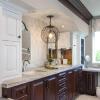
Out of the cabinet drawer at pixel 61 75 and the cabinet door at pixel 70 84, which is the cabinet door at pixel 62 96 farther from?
the cabinet drawer at pixel 61 75

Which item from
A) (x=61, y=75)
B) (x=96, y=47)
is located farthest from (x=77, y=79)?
(x=96, y=47)

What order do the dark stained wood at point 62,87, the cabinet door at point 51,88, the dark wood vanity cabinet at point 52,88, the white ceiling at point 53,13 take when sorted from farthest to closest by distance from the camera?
1. the dark stained wood at point 62,87
2. the cabinet door at point 51,88
3. the white ceiling at point 53,13
4. the dark wood vanity cabinet at point 52,88

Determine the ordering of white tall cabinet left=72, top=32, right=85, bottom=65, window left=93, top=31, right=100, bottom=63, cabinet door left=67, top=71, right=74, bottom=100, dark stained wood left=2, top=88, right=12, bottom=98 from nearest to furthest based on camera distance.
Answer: dark stained wood left=2, top=88, right=12, bottom=98 < cabinet door left=67, top=71, right=74, bottom=100 < white tall cabinet left=72, top=32, right=85, bottom=65 < window left=93, top=31, right=100, bottom=63

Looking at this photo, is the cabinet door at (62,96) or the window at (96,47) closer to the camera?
the cabinet door at (62,96)

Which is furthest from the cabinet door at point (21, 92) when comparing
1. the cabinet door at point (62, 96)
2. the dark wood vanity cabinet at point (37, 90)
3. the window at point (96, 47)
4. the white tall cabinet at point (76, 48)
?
the window at point (96, 47)

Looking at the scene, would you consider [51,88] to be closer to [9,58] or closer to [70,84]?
[70,84]

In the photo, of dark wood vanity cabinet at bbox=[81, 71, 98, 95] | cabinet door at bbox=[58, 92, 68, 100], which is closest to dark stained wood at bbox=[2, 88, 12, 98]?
cabinet door at bbox=[58, 92, 68, 100]

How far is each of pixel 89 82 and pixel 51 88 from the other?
229 cm

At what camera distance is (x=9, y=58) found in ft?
7.33

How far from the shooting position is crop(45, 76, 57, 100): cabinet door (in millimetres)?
2930

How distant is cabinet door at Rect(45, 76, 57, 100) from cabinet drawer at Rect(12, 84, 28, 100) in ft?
2.19

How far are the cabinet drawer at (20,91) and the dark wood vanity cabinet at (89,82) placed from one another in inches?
119

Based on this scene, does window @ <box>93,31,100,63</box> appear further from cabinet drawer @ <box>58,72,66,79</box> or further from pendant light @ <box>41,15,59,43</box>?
cabinet drawer @ <box>58,72,66,79</box>

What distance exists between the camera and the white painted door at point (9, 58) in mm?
2094
